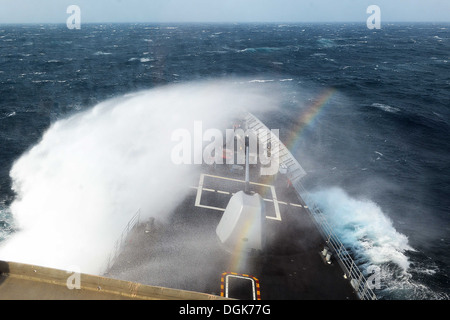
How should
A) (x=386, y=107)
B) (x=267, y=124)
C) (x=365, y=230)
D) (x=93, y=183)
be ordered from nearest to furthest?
(x=93, y=183), (x=365, y=230), (x=267, y=124), (x=386, y=107)

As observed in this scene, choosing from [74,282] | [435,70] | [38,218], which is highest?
[435,70]

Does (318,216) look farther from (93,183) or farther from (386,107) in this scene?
(386,107)

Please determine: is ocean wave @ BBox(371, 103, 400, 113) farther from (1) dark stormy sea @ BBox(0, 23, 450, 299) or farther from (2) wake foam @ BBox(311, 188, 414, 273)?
(2) wake foam @ BBox(311, 188, 414, 273)

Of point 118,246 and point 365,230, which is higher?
point 118,246

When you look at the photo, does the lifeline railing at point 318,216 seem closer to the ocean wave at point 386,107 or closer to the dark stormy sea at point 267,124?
the dark stormy sea at point 267,124

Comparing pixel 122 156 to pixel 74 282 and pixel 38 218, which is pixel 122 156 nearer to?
pixel 38 218

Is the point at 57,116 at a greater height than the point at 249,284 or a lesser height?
greater

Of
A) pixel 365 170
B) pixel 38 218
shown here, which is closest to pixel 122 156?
pixel 38 218

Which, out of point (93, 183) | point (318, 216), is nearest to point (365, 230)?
point (318, 216)

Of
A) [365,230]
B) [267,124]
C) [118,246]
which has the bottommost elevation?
[365,230]
